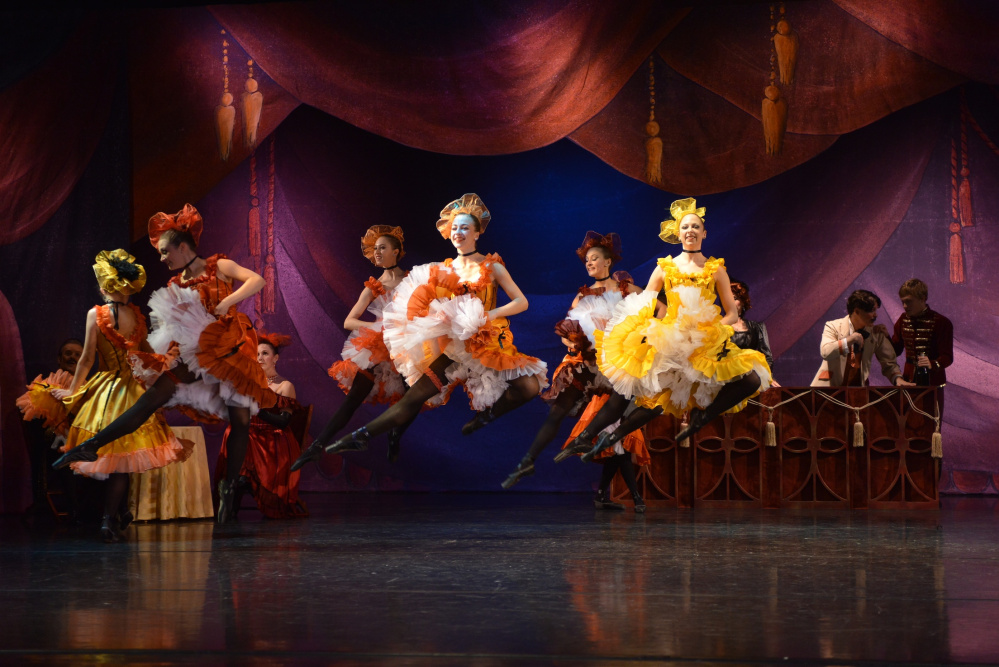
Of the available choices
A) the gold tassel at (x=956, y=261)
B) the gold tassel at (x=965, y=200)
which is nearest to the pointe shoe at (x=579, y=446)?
the gold tassel at (x=956, y=261)

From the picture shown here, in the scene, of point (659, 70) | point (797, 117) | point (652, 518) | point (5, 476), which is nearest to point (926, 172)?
point (797, 117)

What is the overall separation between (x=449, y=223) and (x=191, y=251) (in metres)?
1.33

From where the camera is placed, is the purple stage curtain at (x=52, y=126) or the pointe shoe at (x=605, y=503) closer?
the pointe shoe at (x=605, y=503)

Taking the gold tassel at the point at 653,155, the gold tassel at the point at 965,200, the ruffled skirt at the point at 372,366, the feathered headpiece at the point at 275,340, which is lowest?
the ruffled skirt at the point at 372,366

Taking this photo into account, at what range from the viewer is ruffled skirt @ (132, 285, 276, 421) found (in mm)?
5051

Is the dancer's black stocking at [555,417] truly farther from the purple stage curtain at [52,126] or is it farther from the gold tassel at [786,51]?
the purple stage curtain at [52,126]

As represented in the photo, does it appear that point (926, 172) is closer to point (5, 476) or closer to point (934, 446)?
point (934, 446)

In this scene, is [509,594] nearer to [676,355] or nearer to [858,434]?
[676,355]

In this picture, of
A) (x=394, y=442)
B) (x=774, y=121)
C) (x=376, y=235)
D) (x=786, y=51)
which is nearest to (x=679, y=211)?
(x=376, y=235)

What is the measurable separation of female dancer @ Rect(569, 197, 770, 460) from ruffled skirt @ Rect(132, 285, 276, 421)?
1.66 metres

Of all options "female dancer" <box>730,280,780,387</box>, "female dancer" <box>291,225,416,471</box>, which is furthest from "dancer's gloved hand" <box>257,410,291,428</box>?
"female dancer" <box>730,280,780,387</box>

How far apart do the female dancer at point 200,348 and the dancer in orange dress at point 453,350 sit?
0.56 metres

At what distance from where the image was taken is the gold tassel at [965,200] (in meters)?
7.89

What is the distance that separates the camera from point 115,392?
513 centimetres
